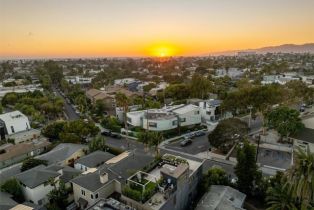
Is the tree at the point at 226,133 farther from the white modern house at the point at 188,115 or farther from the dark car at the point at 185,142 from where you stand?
the white modern house at the point at 188,115

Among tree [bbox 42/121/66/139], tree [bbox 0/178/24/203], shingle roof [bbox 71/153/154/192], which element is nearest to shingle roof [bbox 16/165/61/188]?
tree [bbox 0/178/24/203]

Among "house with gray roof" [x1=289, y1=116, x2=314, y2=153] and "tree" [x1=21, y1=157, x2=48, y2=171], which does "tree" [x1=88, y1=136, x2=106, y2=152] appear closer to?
"tree" [x1=21, y1=157, x2=48, y2=171]

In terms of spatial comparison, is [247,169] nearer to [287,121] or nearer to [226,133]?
[226,133]

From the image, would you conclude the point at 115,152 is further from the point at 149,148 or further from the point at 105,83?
the point at 105,83

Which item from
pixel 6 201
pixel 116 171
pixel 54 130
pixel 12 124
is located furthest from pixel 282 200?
pixel 12 124

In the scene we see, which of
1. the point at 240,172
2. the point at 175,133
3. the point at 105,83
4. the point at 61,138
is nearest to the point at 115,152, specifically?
the point at 61,138

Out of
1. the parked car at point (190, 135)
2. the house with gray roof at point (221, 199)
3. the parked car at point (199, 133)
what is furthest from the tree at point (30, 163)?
the parked car at point (199, 133)

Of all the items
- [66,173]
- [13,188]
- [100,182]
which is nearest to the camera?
[100,182]
